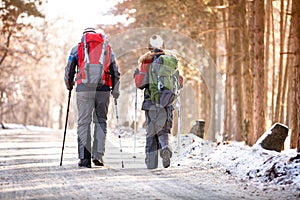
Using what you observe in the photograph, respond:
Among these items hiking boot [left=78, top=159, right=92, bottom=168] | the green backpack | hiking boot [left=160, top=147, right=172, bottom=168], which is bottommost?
hiking boot [left=78, top=159, right=92, bottom=168]

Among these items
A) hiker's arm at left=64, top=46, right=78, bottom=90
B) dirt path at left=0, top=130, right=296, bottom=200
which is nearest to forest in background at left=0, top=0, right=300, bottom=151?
dirt path at left=0, top=130, right=296, bottom=200

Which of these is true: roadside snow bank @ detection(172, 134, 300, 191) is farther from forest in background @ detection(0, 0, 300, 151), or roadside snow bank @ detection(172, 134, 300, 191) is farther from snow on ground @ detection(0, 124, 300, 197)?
forest in background @ detection(0, 0, 300, 151)

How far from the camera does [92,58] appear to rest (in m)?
8.55

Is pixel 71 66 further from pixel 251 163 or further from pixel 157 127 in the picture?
pixel 251 163

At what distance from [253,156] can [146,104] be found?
1921 mm

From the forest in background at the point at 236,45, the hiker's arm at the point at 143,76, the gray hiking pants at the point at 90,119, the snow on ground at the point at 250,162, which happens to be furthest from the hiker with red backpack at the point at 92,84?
the forest in background at the point at 236,45

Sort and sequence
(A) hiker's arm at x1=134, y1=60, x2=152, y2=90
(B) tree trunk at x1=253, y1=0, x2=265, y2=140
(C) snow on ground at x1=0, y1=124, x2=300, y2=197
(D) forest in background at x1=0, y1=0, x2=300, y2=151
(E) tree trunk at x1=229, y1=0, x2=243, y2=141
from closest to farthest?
(C) snow on ground at x1=0, y1=124, x2=300, y2=197, (A) hiker's arm at x1=134, y1=60, x2=152, y2=90, (B) tree trunk at x1=253, y1=0, x2=265, y2=140, (D) forest in background at x1=0, y1=0, x2=300, y2=151, (E) tree trunk at x1=229, y1=0, x2=243, y2=141

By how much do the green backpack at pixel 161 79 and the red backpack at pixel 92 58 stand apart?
0.85 metres

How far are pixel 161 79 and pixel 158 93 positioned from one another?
236 mm

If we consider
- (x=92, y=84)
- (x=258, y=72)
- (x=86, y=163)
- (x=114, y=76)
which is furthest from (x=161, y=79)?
(x=258, y=72)

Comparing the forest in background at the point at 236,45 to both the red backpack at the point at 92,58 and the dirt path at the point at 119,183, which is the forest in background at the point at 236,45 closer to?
the dirt path at the point at 119,183

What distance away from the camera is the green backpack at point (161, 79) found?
8945 mm

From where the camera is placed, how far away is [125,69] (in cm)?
3139

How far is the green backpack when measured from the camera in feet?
29.3
